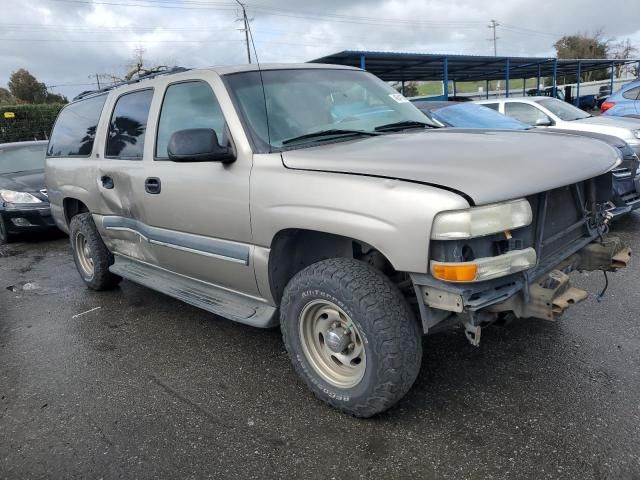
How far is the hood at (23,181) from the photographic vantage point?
7.65 meters

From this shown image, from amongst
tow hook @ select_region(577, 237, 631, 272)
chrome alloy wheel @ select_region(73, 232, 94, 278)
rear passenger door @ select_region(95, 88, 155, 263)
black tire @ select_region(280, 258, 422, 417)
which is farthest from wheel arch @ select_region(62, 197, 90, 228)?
tow hook @ select_region(577, 237, 631, 272)

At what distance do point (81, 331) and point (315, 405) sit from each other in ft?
7.77

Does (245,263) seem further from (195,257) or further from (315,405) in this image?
(315,405)

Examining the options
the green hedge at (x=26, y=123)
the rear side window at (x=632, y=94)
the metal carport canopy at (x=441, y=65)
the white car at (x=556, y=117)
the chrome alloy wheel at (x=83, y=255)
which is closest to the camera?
the chrome alloy wheel at (x=83, y=255)

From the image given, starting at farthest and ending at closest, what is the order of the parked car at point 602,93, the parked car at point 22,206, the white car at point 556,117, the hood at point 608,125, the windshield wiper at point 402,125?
the parked car at point 602,93
the white car at point 556,117
the hood at point 608,125
the parked car at point 22,206
the windshield wiper at point 402,125

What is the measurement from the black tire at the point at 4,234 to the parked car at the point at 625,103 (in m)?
12.1

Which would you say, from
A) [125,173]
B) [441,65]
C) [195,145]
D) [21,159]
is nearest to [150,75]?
[125,173]

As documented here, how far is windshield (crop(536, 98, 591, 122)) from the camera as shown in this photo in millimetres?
9328

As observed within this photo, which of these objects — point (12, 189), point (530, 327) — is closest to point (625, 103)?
point (530, 327)

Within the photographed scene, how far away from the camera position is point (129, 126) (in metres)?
4.14

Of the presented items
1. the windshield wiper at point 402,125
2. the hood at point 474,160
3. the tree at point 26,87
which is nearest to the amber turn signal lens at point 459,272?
the hood at point 474,160

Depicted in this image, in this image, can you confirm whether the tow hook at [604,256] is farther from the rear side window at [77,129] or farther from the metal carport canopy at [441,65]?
the metal carport canopy at [441,65]

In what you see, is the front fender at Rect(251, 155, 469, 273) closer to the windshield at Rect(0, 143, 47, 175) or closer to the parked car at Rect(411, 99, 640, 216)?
the parked car at Rect(411, 99, 640, 216)

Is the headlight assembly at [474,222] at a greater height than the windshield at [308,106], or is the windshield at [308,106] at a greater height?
the windshield at [308,106]
